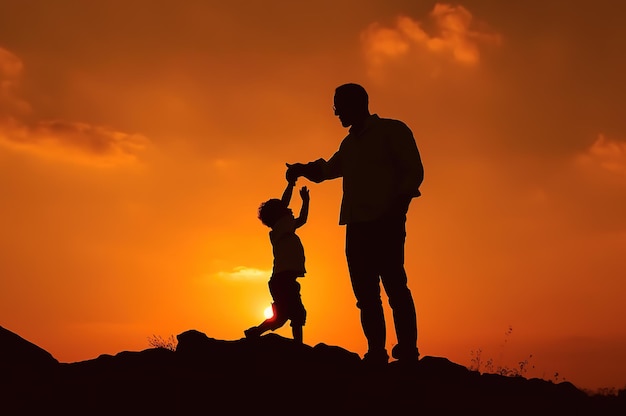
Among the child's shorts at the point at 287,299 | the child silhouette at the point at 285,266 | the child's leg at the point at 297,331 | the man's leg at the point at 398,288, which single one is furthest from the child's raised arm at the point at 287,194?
the man's leg at the point at 398,288

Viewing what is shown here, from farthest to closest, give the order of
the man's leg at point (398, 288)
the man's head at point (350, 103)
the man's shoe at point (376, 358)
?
the man's head at point (350, 103) < the man's shoe at point (376, 358) < the man's leg at point (398, 288)

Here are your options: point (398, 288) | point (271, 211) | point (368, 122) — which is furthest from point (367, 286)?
point (271, 211)

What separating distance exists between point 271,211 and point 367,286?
3.46 metres

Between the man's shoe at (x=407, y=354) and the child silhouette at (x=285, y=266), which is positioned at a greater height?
the child silhouette at (x=285, y=266)

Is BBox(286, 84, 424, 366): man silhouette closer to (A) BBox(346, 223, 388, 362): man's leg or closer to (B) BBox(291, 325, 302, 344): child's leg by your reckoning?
(A) BBox(346, 223, 388, 362): man's leg

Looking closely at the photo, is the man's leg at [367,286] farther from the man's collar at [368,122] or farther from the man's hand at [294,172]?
the man's hand at [294,172]

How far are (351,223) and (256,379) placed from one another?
2.16 meters

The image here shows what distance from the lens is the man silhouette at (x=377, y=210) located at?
8.09m

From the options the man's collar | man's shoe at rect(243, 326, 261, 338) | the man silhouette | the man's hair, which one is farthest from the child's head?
the man's hair

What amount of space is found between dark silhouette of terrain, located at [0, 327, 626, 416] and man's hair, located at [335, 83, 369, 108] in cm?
295

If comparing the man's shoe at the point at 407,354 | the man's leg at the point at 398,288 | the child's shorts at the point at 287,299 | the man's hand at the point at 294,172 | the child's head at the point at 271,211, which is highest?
the child's head at the point at 271,211

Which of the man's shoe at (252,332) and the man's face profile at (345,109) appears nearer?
the man's face profile at (345,109)

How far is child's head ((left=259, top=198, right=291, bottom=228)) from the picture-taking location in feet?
37.6

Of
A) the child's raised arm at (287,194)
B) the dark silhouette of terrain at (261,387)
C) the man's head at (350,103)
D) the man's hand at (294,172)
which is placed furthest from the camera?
the child's raised arm at (287,194)
